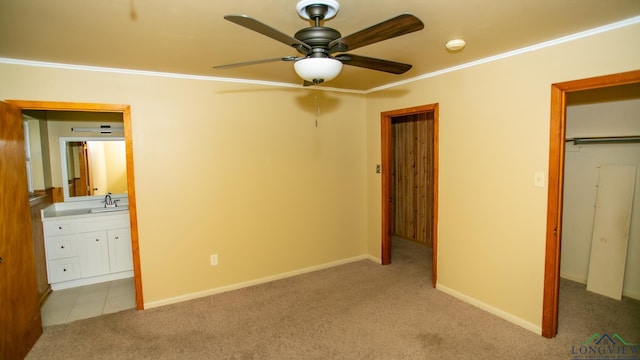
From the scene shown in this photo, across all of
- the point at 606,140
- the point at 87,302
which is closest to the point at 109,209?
the point at 87,302

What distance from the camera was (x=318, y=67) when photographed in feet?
5.28

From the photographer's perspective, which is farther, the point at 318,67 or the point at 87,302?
the point at 87,302

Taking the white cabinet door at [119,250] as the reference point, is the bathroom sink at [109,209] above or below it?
above

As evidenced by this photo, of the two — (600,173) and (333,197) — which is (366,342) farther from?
(600,173)

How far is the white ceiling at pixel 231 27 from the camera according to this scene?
1.77m

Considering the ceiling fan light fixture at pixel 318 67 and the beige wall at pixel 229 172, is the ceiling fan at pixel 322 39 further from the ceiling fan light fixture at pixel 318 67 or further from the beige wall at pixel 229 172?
the beige wall at pixel 229 172

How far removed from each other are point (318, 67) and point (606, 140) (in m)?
3.40

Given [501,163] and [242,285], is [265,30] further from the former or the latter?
[242,285]

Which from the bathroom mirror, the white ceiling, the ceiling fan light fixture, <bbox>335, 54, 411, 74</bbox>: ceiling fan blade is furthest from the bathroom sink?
<bbox>335, 54, 411, 74</bbox>: ceiling fan blade

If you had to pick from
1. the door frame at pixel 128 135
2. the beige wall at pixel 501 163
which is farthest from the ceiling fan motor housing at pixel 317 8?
the door frame at pixel 128 135

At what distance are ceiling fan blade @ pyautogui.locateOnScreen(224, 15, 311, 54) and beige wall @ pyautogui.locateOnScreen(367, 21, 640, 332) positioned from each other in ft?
6.63

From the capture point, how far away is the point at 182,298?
3354mm

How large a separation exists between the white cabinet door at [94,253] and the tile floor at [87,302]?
176 millimetres

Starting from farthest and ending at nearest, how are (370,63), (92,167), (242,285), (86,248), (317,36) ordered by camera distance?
(92,167)
(86,248)
(242,285)
(370,63)
(317,36)
